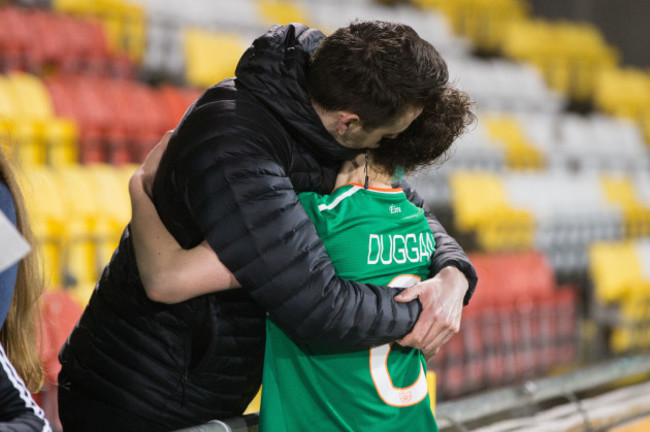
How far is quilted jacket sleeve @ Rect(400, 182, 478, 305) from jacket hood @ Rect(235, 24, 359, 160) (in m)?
0.17

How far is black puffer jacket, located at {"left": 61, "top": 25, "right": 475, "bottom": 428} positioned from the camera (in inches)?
32.2

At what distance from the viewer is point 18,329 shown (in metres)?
0.94

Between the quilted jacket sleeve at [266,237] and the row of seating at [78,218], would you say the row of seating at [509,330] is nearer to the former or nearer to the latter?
the row of seating at [78,218]

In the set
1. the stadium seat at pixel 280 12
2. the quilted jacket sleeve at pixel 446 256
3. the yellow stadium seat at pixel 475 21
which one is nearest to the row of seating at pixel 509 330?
the stadium seat at pixel 280 12

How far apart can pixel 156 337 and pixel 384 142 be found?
335 millimetres

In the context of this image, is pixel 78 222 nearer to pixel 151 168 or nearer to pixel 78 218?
pixel 78 218

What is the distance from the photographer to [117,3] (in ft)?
14.0

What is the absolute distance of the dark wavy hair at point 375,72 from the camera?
828mm

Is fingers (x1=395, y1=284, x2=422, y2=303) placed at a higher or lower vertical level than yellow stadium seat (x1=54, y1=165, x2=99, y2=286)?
higher

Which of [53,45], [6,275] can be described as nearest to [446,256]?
[6,275]

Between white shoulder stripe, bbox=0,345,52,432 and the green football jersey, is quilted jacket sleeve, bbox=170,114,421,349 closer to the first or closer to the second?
the green football jersey

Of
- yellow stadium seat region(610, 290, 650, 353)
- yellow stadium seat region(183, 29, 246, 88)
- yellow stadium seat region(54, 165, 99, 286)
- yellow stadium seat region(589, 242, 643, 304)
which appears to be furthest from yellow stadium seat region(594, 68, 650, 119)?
yellow stadium seat region(54, 165, 99, 286)

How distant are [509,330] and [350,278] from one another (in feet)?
9.55

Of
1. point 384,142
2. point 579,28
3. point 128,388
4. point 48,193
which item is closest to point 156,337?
point 128,388
